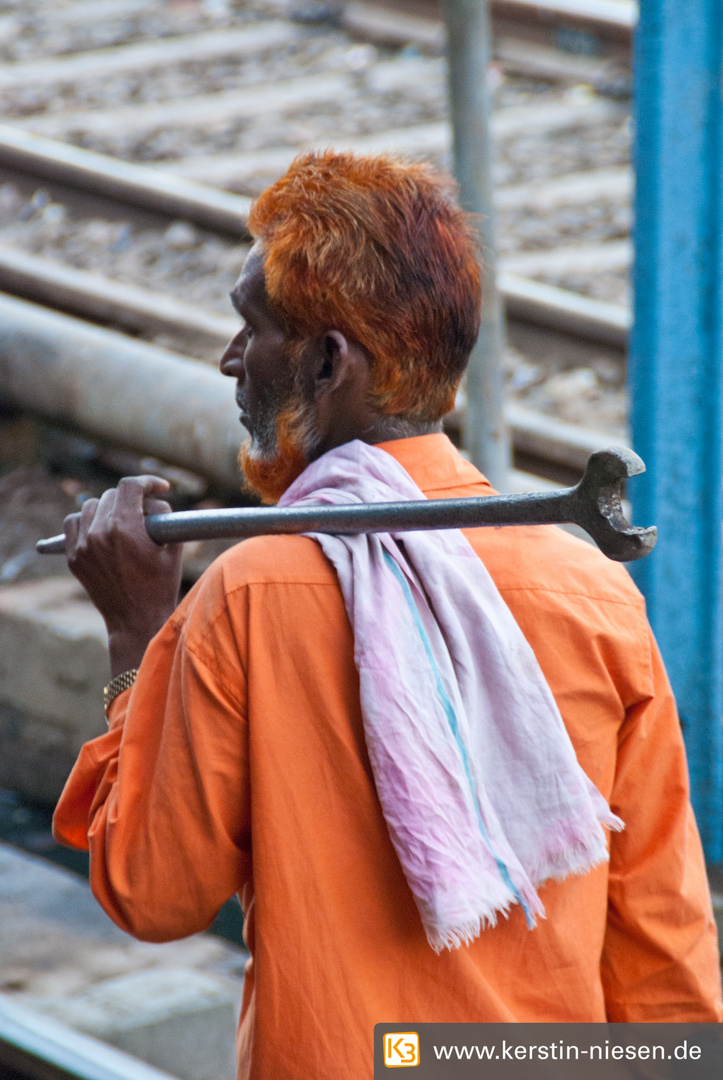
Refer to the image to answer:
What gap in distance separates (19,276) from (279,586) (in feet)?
17.5

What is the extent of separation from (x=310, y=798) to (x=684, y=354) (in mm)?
2250

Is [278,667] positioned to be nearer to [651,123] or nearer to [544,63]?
[651,123]

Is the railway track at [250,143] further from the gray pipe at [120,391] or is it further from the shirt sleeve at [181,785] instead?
the shirt sleeve at [181,785]

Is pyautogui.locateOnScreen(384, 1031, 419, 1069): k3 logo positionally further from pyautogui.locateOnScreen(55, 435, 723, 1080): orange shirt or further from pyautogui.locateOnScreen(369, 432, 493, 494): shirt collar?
pyautogui.locateOnScreen(369, 432, 493, 494): shirt collar

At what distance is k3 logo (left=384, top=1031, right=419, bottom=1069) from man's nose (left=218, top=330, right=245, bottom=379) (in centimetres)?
86

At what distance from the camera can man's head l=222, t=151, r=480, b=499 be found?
1541 millimetres

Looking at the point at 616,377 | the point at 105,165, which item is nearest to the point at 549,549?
the point at 616,377

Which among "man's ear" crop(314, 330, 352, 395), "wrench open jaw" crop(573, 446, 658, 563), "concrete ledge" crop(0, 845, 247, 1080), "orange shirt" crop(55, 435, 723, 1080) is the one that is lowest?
"concrete ledge" crop(0, 845, 247, 1080)

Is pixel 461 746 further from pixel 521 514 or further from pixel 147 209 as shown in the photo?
pixel 147 209

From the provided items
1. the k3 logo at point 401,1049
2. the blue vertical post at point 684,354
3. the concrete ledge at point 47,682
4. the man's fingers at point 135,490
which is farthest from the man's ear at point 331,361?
the concrete ledge at point 47,682

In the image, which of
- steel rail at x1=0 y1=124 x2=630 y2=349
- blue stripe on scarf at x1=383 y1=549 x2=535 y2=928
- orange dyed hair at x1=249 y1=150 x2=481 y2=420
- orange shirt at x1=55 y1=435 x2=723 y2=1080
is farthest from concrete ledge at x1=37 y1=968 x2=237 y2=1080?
steel rail at x1=0 y1=124 x2=630 y2=349

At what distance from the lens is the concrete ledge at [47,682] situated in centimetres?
452

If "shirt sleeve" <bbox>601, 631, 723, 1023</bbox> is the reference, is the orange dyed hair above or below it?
above

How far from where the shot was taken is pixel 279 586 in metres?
1.47
